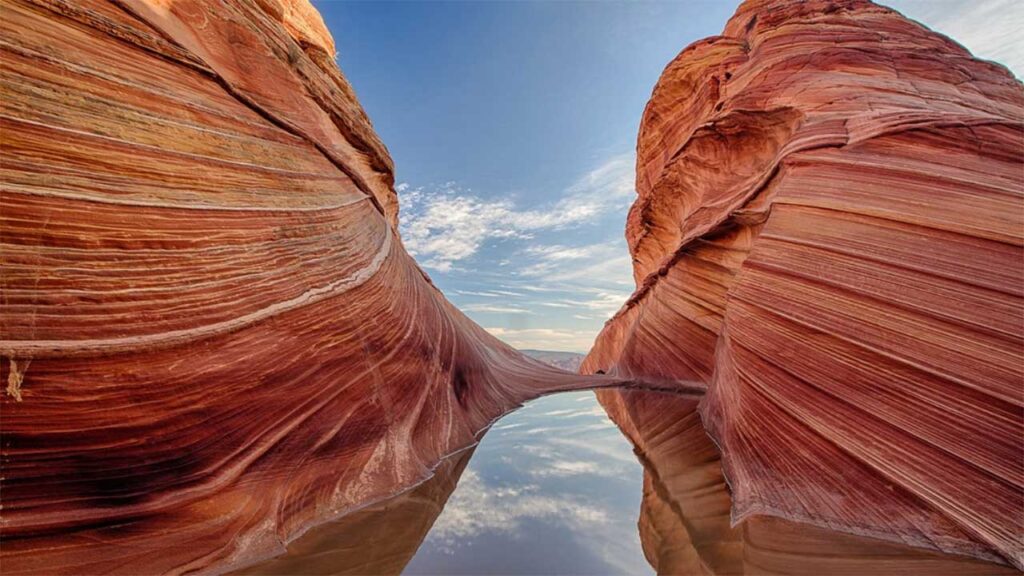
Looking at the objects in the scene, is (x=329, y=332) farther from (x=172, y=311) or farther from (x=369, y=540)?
(x=369, y=540)

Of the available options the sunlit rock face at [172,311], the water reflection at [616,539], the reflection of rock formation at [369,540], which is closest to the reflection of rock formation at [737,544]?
the water reflection at [616,539]

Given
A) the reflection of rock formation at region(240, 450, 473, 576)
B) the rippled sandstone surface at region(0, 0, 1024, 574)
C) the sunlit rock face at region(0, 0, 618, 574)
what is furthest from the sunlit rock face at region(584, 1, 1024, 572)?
the sunlit rock face at region(0, 0, 618, 574)

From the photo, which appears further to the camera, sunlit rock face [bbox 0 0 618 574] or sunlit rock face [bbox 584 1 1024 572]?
sunlit rock face [bbox 584 1 1024 572]

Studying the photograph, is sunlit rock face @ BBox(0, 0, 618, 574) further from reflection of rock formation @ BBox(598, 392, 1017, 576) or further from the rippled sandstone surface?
reflection of rock formation @ BBox(598, 392, 1017, 576)

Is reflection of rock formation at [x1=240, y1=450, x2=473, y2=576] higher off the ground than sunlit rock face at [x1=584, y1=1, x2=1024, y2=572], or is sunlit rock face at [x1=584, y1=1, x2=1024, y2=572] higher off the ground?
sunlit rock face at [x1=584, y1=1, x2=1024, y2=572]

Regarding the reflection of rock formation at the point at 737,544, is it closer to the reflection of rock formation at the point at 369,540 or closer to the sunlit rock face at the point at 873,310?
the sunlit rock face at the point at 873,310

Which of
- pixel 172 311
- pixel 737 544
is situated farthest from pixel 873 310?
pixel 172 311

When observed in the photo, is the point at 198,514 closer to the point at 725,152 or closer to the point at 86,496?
the point at 86,496

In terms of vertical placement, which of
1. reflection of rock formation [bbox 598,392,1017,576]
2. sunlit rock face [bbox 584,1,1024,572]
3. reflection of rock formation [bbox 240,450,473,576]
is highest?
sunlit rock face [bbox 584,1,1024,572]
